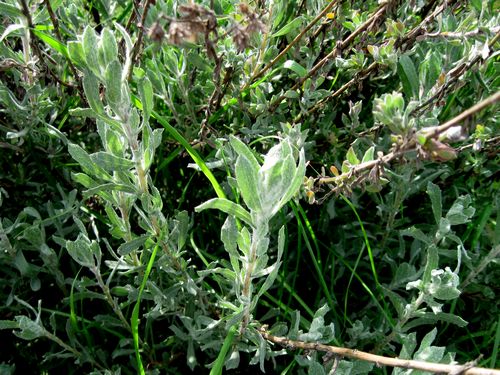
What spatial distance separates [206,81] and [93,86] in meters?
0.67

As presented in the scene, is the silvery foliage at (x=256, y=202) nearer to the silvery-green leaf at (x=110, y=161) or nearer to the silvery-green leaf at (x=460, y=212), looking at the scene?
the silvery-green leaf at (x=110, y=161)

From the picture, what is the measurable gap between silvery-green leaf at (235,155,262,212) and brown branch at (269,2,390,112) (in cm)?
59

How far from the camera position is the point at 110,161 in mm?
1155

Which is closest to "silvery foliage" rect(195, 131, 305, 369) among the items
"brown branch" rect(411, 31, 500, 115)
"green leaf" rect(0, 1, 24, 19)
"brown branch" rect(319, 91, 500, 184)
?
"brown branch" rect(319, 91, 500, 184)

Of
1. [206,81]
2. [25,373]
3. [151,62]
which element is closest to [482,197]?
[206,81]

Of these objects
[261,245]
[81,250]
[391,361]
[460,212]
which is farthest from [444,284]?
[81,250]

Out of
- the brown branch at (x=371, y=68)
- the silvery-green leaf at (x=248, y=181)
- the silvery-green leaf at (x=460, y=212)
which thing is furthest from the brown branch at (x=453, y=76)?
the silvery-green leaf at (x=248, y=181)

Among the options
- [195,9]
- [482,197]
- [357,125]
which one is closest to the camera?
[195,9]

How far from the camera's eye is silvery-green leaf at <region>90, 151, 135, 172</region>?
114 centimetres

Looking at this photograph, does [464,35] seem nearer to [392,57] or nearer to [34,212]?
[392,57]

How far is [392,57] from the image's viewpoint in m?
1.44

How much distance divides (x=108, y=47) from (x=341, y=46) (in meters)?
0.68

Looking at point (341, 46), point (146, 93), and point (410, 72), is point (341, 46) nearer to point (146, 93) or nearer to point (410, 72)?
point (410, 72)

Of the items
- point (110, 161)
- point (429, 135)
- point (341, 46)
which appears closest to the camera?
point (429, 135)
